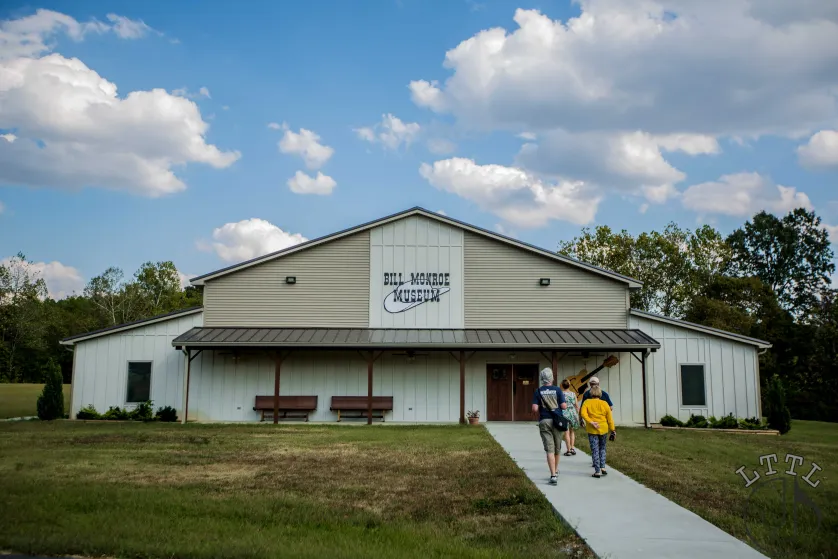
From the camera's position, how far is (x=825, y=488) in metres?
10.9

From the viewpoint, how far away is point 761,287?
4778 centimetres

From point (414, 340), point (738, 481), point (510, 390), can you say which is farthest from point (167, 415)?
point (738, 481)

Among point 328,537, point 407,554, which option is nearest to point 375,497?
point 328,537

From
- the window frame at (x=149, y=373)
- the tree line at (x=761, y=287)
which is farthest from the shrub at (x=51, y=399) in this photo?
the tree line at (x=761, y=287)

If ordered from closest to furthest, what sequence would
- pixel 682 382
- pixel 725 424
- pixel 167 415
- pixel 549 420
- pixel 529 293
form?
pixel 549 420 → pixel 167 415 → pixel 725 424 → pixel 682 382 → pixel 529 293

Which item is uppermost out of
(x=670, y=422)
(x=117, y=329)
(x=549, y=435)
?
(x=117, y=329)

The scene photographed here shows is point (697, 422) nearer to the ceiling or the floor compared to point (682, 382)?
nearer to the floor

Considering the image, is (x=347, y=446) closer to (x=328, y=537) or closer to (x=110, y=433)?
(x=110, y=433)

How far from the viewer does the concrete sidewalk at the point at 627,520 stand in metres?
6.91

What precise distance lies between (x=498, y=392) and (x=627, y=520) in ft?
54.1

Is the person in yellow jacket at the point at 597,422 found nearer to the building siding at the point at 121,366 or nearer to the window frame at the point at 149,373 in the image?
the building siding at the point at 121,366

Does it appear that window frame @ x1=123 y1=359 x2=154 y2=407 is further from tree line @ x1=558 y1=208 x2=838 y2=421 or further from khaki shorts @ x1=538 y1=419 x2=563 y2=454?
tree line @ x1=558 y1=208 x2=838 y2=421

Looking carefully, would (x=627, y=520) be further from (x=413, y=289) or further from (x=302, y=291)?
(x=302, y=291)

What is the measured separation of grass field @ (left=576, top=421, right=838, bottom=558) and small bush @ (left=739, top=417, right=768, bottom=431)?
2991 mm
